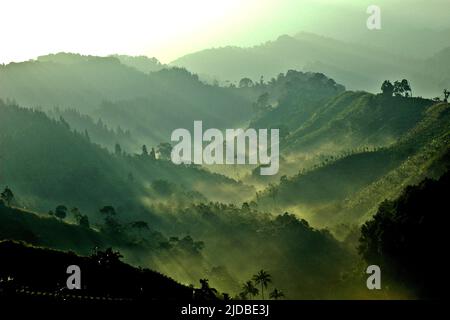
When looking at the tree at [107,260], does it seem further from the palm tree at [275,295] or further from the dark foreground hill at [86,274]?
the palm tree at [275,295]

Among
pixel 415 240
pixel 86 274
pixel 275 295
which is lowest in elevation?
pixel 275 295

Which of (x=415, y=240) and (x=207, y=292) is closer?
(x=207, y=292)

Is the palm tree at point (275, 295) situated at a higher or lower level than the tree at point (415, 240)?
lower

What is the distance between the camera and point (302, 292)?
156500mm

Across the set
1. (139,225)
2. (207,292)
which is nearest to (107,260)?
(207,292)

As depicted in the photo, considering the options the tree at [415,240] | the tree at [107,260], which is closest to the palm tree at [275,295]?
the tree at [415,240]

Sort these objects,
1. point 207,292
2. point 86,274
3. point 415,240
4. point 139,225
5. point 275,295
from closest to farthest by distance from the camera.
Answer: point 86,274 < point 207,292 < point 415,240 < point 275,295 < point 139,225

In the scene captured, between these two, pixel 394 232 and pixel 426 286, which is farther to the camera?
pixel 394 232

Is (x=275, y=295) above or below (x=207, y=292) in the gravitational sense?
above

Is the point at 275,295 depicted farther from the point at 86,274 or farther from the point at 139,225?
the point at 139,225

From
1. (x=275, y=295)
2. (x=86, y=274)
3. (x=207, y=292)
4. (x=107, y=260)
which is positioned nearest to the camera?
(x=86, y=274)
